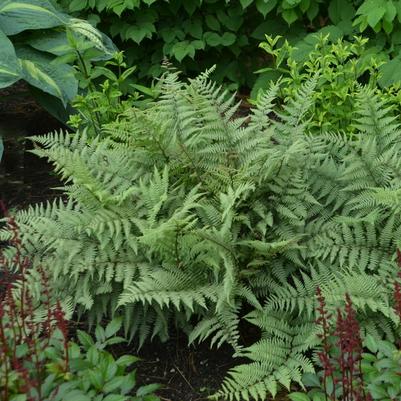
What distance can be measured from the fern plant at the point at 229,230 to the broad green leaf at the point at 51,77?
1183 millimetres

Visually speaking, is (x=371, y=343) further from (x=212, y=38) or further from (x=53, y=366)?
(x=212, y=38)

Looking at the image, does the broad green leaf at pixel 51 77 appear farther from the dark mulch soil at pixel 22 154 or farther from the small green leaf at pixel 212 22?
the small green leaf at pixel 212 22

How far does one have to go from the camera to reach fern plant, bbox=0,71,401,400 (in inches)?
124

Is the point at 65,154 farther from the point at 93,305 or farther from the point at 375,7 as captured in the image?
the point at 375,7

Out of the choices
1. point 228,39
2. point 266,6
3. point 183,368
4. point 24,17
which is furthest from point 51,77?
point 183,368

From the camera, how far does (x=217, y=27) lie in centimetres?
570

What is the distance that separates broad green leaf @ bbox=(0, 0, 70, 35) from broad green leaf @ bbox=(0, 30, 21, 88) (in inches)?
13.7

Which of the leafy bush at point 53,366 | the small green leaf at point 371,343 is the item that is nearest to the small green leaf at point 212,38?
the leafy bush at point 53,366

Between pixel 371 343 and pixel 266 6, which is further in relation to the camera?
pixel 266 6

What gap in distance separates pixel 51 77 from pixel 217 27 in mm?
1445

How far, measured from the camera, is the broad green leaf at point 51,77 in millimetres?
4832

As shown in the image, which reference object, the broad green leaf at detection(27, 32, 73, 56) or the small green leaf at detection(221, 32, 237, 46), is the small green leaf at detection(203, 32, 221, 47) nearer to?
the small green leaf at detection(221, 32, 237, 46)

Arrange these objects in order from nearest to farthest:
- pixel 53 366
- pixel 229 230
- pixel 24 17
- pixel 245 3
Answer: pixel 53 366, pixel 229 230, pixel 24 17, pixel 245 3

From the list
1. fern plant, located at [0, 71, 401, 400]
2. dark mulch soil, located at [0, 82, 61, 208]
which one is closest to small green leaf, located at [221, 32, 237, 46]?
dark mulch soil, located at [0, 82, 61, 208]
